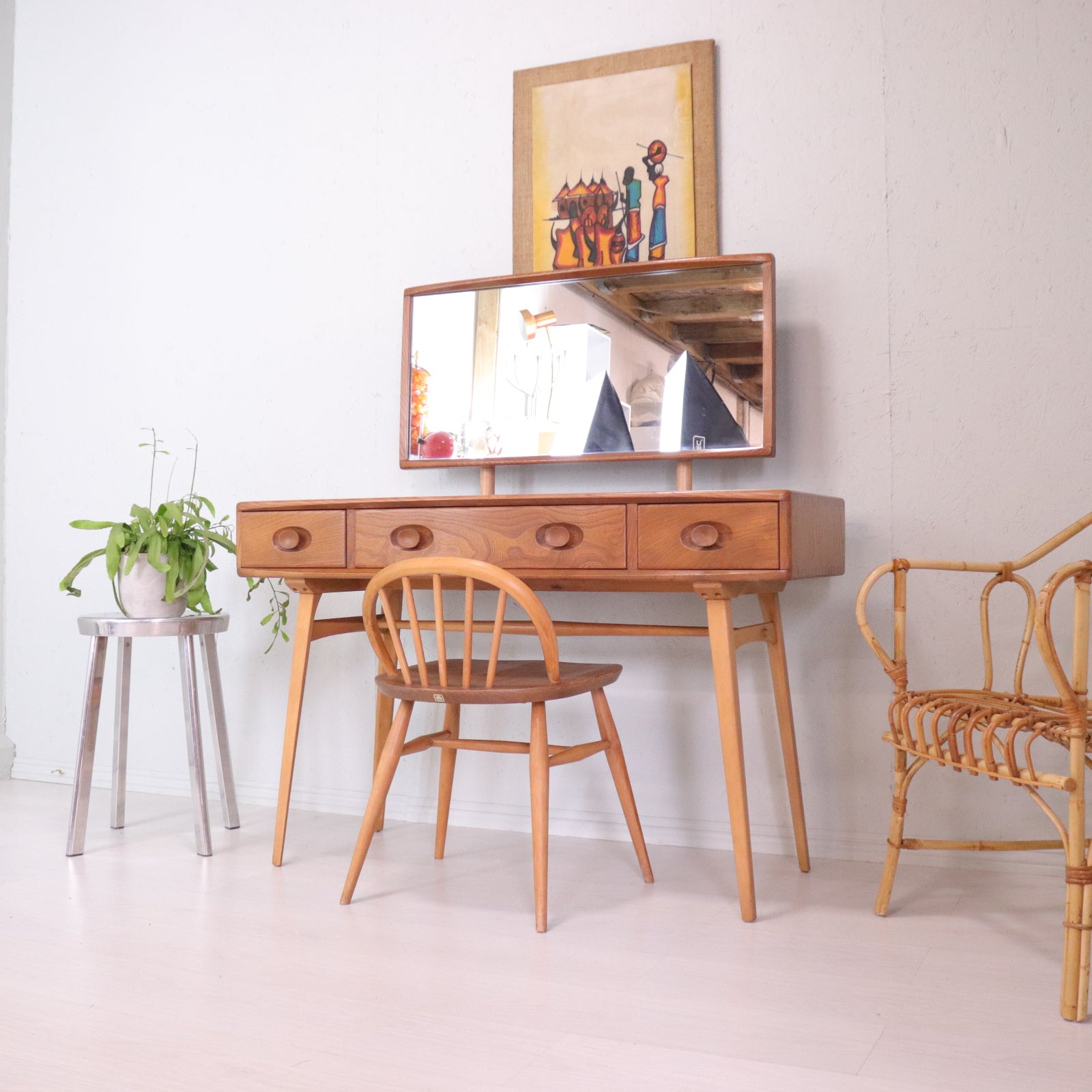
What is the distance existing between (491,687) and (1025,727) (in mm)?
856

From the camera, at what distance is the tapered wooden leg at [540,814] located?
188 cm

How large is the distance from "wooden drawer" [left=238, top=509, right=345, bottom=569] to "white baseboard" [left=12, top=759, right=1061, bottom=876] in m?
0.76

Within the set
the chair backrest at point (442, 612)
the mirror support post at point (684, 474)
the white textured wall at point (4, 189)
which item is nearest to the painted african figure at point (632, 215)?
the mirror support post at point (684, 474)

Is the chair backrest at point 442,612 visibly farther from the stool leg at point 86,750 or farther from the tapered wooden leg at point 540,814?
the stool leg at point 86,750

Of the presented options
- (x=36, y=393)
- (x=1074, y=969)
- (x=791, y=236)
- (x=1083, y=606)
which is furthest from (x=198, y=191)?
(x=1074, y=969)

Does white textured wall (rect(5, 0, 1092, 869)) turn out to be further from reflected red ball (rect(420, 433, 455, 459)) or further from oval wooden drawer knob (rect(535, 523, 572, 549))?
oval wooden drawer knob (rect(535, 523, 572, 549))

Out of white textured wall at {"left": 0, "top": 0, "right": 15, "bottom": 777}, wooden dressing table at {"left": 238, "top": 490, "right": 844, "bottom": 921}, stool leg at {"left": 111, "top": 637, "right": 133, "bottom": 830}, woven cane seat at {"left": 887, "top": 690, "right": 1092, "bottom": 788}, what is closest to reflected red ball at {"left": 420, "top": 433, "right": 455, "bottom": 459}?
wooden dressing table at {"left": 238, "top": 490, "right": 844, "bottom": 921}

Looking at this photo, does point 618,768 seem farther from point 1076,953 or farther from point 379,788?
point 1076,953

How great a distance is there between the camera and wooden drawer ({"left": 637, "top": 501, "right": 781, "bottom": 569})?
1.91m

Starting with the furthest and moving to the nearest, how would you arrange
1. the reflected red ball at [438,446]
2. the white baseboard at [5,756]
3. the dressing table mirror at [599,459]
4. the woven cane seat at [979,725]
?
the white baseboard at [5,756] → the reflected red ball at [438,446] → the dressing table mirror at [599,459] → the woven cane seat at [979,725]

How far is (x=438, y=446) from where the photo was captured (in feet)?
8.68

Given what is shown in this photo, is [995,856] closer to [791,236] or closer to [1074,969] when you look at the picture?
[1074,969]

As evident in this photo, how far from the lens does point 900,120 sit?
235 centimetres

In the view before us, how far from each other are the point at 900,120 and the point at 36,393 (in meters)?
2.52
